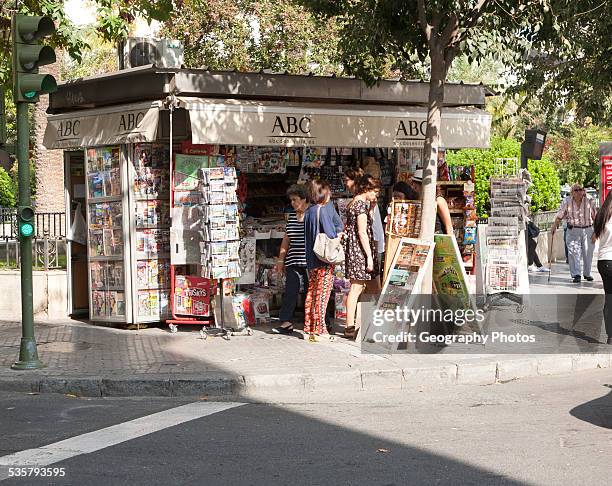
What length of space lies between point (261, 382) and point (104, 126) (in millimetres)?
4645

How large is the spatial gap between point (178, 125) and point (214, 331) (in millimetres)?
2565

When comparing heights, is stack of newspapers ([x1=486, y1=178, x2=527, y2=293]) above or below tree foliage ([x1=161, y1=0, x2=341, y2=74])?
below

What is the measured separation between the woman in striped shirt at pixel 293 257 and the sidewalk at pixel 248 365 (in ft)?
1.29

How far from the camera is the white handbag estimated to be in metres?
10.7

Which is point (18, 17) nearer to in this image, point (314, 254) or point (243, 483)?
point (314, 254)

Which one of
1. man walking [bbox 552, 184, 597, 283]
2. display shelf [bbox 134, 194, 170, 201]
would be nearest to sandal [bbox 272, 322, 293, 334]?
display shelf [bbox 134, 194, 170, 201]

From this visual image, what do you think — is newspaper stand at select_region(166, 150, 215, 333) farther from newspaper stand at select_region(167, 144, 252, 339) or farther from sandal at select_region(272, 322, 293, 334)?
sandal at select_region(272, 322, 293, 334)

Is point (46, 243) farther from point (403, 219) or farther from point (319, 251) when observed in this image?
point (403, 219)

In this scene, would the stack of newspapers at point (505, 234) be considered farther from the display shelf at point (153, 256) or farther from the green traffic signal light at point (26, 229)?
the green traffic signal light at point (26, 229)

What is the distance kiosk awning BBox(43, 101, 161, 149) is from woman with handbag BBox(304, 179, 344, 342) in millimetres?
2060

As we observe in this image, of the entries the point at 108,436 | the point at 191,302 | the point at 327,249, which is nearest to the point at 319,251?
the point at 327,249

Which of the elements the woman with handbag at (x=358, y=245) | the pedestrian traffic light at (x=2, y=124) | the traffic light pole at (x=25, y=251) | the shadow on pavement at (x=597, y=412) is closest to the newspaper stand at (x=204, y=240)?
the woman with handbag at (x=358, y=245)

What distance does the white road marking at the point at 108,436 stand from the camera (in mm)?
6125

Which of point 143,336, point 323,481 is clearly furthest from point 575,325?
point 323,481
